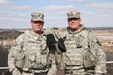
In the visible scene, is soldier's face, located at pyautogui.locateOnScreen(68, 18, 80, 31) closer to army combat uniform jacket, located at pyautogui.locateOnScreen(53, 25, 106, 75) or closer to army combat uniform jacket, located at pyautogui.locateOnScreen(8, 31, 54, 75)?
army combat uniform jacket, located at pyautogui.locateOnScreen(53, 25, 106, 75)

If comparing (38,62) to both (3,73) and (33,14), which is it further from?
(3,73)

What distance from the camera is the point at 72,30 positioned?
6.98 meters

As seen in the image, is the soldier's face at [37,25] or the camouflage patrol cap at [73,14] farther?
the camouflage patrol cap at [73,14]

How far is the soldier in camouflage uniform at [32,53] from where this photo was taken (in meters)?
6.82

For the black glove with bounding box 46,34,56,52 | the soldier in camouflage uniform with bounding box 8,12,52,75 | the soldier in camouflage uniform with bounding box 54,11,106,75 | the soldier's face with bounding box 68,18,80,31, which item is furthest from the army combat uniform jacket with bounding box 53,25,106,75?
the soldier in camouflage uniform with bounding box 8,12,52,75

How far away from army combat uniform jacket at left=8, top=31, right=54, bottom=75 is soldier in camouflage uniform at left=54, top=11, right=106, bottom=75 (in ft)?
1.35

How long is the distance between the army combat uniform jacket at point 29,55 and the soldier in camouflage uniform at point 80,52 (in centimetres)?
41

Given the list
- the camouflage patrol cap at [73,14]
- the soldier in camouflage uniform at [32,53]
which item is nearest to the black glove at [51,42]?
the soldier in camouflage uniform at [32,53]

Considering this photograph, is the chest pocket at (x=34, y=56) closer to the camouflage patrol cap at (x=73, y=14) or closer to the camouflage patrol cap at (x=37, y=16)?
the camouflage patrol cap at (x=37, y=16)

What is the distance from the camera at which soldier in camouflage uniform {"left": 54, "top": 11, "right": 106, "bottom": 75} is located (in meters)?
6.91

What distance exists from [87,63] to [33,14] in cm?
127

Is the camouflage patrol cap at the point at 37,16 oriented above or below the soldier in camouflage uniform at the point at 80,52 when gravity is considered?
above

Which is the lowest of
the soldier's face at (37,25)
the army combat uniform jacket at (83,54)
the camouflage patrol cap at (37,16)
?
the army combat uniform jacket at (83,54)

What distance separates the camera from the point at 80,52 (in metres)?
6.94
